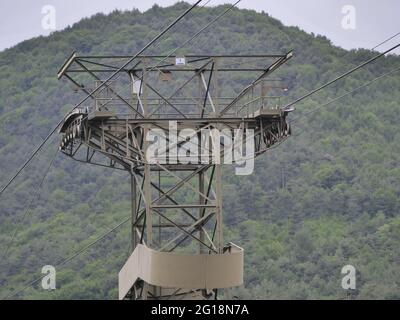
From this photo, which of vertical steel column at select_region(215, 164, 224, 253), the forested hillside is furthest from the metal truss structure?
the forested hillside

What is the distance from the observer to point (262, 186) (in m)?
91.2

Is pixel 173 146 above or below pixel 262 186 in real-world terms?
above

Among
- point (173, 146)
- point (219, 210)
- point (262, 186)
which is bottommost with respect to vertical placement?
point (219, 210)

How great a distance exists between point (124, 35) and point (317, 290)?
54445 mm

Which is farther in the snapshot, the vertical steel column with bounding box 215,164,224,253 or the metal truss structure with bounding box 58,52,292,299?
the vertical steel column with bounding box 215,164,224,253

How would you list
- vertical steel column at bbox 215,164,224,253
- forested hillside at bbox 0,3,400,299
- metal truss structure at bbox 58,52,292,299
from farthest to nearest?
1. forested hillside at bbox 0,3,400,299
2. vertical steel column at bbox 215,164,224,253
3. metal truss structure at bbox 58,52,292,299

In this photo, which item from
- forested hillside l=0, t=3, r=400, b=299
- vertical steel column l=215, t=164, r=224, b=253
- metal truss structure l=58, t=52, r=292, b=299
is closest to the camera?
metal truss structure l=58, t=52, r=292, b=299

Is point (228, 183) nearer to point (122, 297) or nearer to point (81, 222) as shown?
point (81, 222)

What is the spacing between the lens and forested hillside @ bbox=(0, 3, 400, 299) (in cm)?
7731

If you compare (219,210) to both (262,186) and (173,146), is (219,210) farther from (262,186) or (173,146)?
(262,186)

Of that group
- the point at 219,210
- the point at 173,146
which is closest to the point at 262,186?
the point at 173,146

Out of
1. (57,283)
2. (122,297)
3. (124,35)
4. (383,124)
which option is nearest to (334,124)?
(383,124)

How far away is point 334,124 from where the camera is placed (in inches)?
4215

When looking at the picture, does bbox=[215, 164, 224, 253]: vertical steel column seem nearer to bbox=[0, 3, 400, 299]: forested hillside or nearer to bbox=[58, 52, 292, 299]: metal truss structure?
bbox=[58, 52, 292, 299]: metal truss structure
